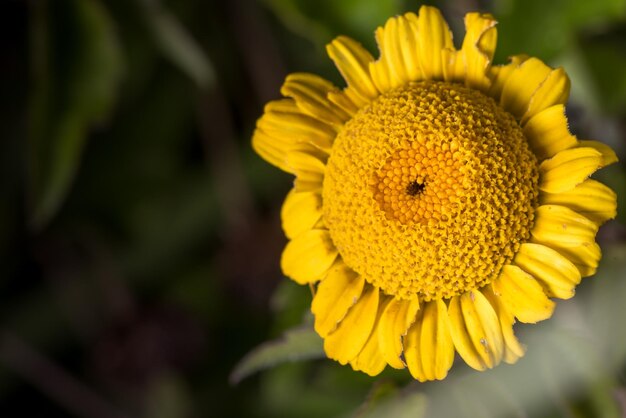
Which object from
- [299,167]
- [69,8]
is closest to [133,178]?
[69,8]

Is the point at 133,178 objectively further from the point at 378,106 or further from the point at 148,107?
the point at 378,106

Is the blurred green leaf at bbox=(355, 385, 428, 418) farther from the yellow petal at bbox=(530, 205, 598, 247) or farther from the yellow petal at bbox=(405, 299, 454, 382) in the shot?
the yellow petal at bbox=(530, 205, 598, 247)

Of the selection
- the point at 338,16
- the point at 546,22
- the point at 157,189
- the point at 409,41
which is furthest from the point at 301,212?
the point at 157,189

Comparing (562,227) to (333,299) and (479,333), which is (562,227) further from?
(333,299)

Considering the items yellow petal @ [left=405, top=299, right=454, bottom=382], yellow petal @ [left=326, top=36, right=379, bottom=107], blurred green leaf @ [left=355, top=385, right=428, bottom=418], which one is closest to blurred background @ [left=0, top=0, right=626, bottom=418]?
yellow petal @ [left=326, top=36, right=379, bottom=107]

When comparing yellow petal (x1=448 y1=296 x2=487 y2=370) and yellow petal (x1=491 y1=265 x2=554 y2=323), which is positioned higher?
yellow petal (x1=491 y1=265 x2=554 y2=323)
